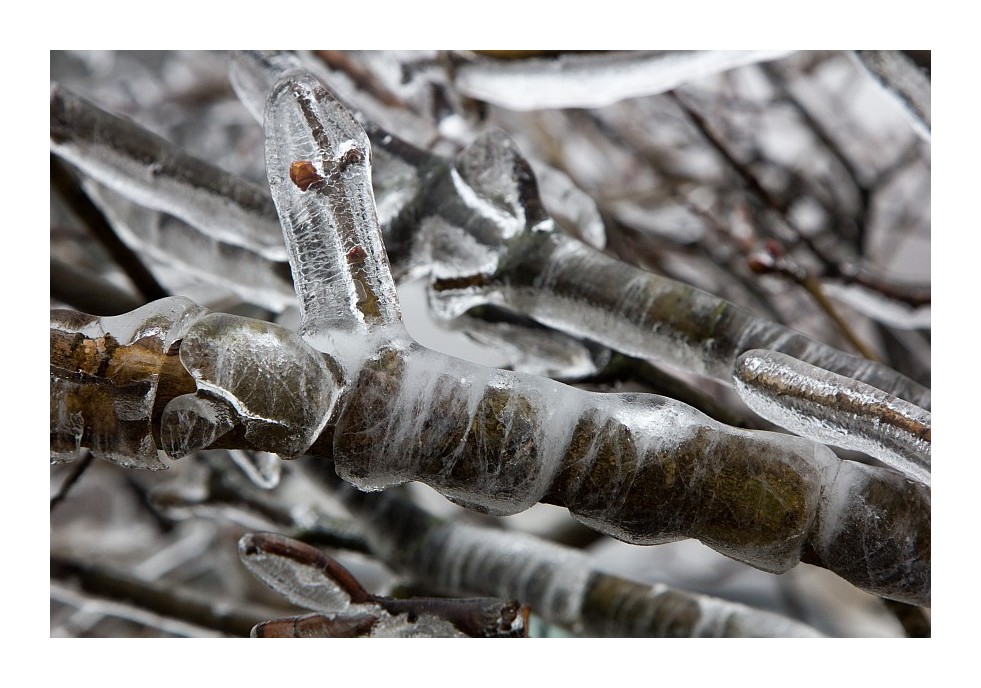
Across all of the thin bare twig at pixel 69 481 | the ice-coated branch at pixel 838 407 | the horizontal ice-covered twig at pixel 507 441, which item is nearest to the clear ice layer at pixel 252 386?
the horizontal ice-covered twig at pixel 507 441

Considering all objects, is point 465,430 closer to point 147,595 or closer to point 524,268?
point 524,268

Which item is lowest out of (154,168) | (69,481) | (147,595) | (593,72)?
(147,595)

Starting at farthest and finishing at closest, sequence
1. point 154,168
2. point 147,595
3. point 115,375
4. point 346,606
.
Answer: point 147,595, point 154,168, point 346,606, point 115,375

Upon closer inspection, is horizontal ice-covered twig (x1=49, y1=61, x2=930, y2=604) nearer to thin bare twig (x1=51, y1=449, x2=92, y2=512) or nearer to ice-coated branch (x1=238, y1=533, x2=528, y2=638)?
ice-coated branch (x1=238, y1=533, x2=528, y2=638)

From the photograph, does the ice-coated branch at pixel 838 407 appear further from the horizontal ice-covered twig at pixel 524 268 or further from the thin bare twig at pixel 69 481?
the thin bare twig at pixel 69 481

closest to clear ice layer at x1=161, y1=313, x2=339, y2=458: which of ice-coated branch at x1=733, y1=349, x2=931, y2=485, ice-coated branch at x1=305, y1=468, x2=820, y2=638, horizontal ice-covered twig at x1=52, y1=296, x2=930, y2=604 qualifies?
horizontal ice-covered twig at x1=52, y1=296, x2=930, y2=604

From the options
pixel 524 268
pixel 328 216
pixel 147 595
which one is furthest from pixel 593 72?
pixel 147 595

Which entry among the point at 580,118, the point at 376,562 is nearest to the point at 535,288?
the point at 376,562
